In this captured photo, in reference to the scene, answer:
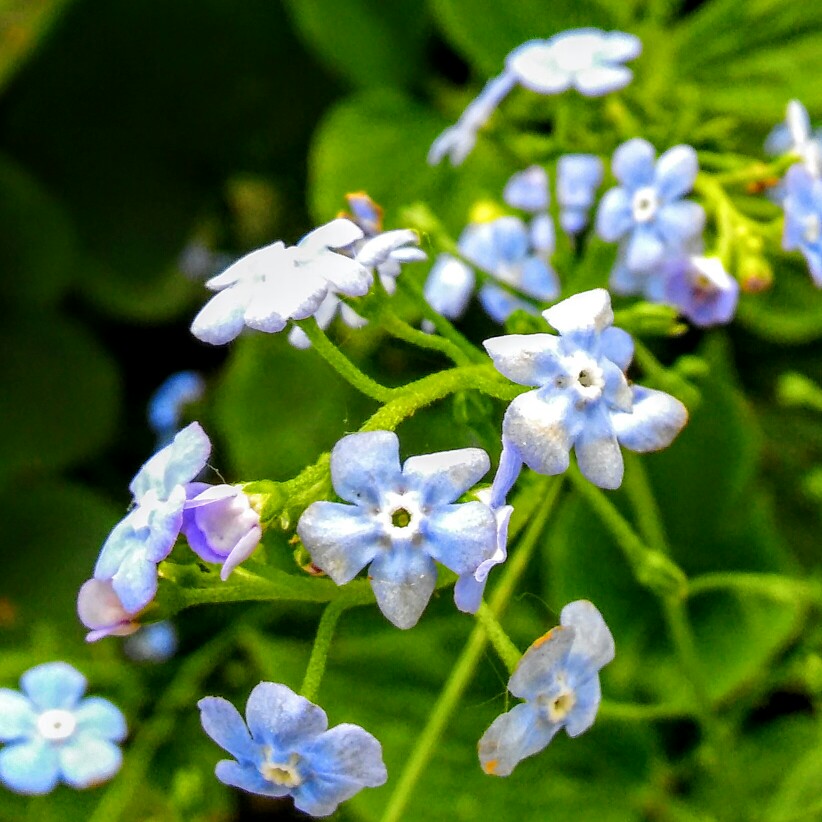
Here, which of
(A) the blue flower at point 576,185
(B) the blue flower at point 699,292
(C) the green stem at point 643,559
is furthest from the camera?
(A) the blue flower at point 576,185

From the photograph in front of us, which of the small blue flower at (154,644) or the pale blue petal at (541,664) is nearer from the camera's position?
the pale blue petal at (541,664)

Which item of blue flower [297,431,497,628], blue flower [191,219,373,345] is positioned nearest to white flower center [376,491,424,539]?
blue flower [297,431,497,628]

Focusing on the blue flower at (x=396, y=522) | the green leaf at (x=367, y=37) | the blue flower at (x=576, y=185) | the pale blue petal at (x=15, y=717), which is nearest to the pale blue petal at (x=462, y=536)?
the blue flower at (x=396, y=522)

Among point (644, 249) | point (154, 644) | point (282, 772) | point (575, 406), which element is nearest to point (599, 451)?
point (575, 406)

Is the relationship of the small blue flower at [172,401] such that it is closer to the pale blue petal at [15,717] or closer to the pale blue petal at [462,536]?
the pale blue petal at [15,717]

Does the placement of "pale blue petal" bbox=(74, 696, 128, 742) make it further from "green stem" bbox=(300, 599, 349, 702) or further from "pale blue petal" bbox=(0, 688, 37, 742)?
"green stem" bbox=(300, 599, 349, 702)

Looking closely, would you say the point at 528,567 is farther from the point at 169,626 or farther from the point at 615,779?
the point at 169,626

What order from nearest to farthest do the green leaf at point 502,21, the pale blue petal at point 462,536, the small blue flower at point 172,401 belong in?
the pale blue petal at point 462,536 → the green leaf at point 502,21 → the small blue flower at point 172,401

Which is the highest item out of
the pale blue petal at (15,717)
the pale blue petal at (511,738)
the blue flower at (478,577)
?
the blue flower at (478,577)
